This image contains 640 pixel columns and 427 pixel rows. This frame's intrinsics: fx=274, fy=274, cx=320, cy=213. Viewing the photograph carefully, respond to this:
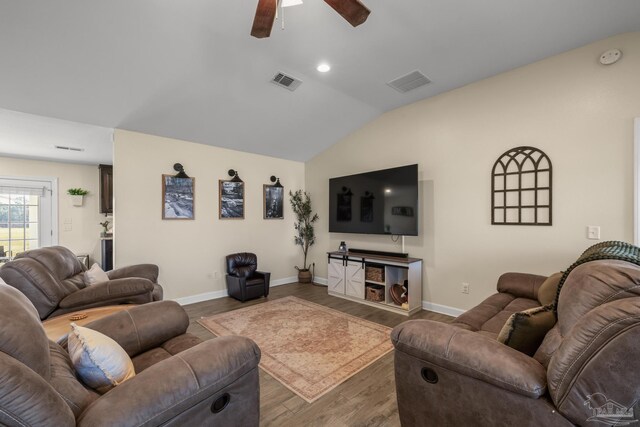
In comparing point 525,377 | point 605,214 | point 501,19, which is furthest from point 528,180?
point 525,377

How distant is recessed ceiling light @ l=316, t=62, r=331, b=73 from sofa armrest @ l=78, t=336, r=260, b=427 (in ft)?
9.39

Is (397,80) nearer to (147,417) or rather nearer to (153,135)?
(153,135)

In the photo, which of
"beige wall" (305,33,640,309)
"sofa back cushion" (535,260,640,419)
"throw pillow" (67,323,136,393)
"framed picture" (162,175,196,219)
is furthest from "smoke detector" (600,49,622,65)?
"framed picture" (162,175,196,219)

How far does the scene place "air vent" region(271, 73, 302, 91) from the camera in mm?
3246

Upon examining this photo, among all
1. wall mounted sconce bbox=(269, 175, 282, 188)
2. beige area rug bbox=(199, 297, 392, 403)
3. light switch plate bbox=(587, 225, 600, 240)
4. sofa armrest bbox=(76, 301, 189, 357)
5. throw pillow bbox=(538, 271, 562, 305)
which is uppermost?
wall mounted sconce bbox=(269, 175, 282, 188)

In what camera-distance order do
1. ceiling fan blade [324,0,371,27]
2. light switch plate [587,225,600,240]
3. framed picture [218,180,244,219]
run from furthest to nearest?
framed picture [218,180,244,219]
light switch plate [587,225,600,240]
ceiling fan blade [324,0,371,27]

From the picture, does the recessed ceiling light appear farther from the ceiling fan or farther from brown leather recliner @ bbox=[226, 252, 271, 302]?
brown leather recliner @ bbox=[226, 252, 271, 302]

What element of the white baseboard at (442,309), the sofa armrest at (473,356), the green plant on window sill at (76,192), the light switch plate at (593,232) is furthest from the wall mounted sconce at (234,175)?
the light switch plate at (593,232)

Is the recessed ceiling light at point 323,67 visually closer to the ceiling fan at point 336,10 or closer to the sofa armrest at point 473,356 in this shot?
the ceiling fan at point 336,10

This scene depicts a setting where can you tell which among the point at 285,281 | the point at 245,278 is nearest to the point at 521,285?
the point at 245,278

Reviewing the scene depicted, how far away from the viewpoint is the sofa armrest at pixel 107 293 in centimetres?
221

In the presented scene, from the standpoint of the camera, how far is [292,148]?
496 centimetres

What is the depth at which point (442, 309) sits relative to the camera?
3623 mm

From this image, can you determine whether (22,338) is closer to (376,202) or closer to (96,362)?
(96,362)
